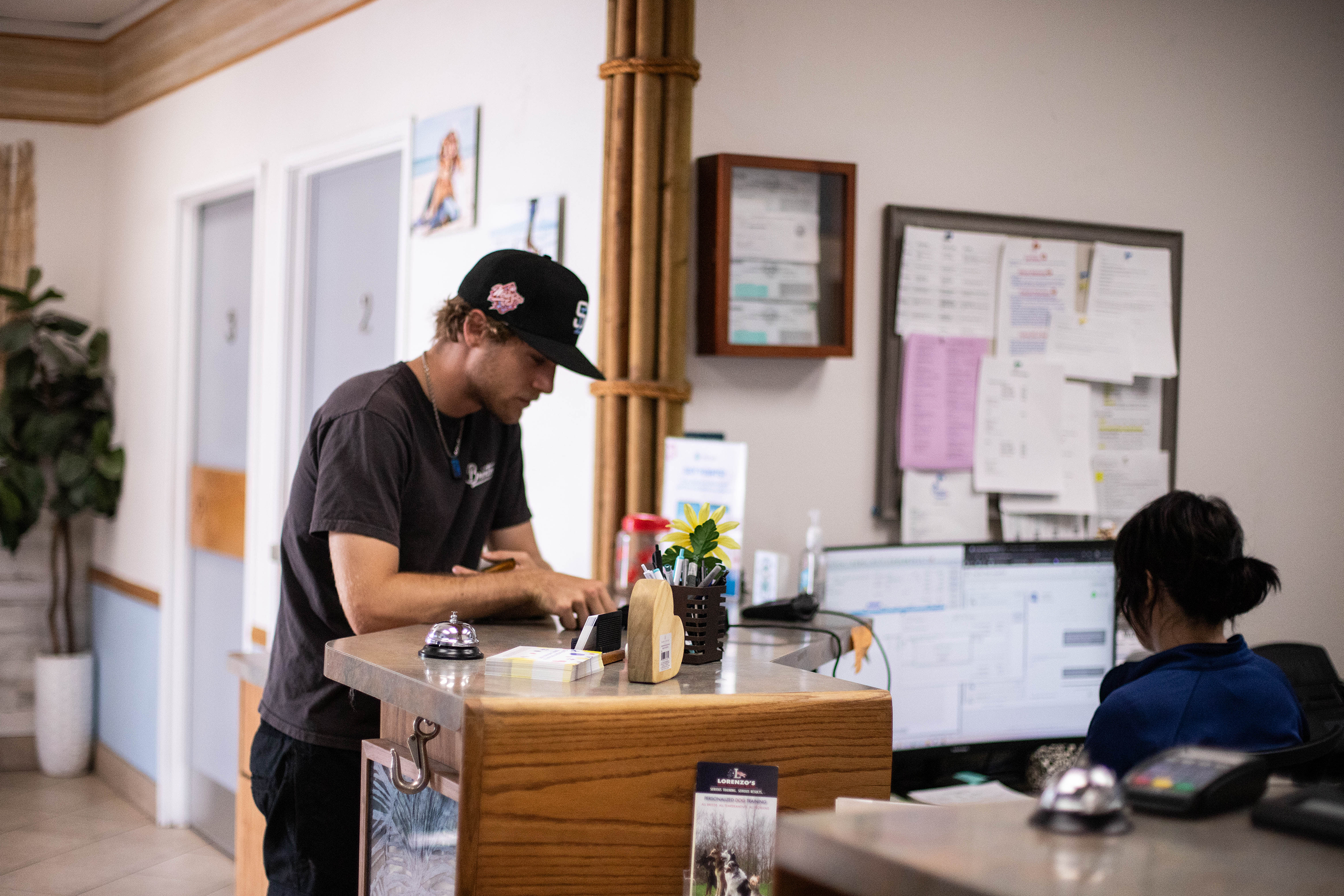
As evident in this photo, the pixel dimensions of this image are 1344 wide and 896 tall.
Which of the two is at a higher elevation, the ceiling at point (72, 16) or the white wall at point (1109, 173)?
the ceiling at point (72, 16)

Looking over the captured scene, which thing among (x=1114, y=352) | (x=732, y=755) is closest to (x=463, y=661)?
(x=732, y=755)

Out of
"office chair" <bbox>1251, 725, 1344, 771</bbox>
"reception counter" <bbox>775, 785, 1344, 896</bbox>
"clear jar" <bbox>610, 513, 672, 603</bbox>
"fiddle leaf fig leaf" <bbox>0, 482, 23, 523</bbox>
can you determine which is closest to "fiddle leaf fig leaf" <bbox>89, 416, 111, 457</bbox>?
"fiddle leaf fig leaf" <bbox>0, 482, 23, 523</bbox>

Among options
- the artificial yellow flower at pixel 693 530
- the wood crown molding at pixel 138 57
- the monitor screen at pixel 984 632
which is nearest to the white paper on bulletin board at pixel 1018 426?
the monitor screen at pixel 984 632

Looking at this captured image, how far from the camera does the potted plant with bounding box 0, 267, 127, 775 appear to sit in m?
4.87

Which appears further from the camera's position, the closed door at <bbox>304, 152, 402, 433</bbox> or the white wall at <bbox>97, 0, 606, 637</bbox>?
the closed door at <bbox>304, 152, 402, 433</bbox>

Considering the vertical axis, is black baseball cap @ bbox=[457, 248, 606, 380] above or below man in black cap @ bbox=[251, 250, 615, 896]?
above

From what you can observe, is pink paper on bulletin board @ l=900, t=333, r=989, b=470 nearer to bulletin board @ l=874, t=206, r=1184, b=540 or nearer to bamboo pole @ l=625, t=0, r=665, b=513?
bulletin board @ l=874, t=206, r=1184, b=540

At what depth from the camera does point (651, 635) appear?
4.43 feet

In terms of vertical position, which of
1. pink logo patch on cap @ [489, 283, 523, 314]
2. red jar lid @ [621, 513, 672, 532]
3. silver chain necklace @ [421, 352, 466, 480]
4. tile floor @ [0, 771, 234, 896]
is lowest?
tile floor @ [0, 771, 234, 896]

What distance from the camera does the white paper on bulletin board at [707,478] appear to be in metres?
2.34

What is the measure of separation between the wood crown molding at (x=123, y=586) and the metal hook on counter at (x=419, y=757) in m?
3.60

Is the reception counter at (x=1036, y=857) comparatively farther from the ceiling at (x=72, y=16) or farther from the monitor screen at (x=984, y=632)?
the ceiling at (x=72, y=16)

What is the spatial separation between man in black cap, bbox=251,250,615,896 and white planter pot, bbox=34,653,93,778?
3.62 m

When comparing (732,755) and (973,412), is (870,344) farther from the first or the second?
(732,755)
